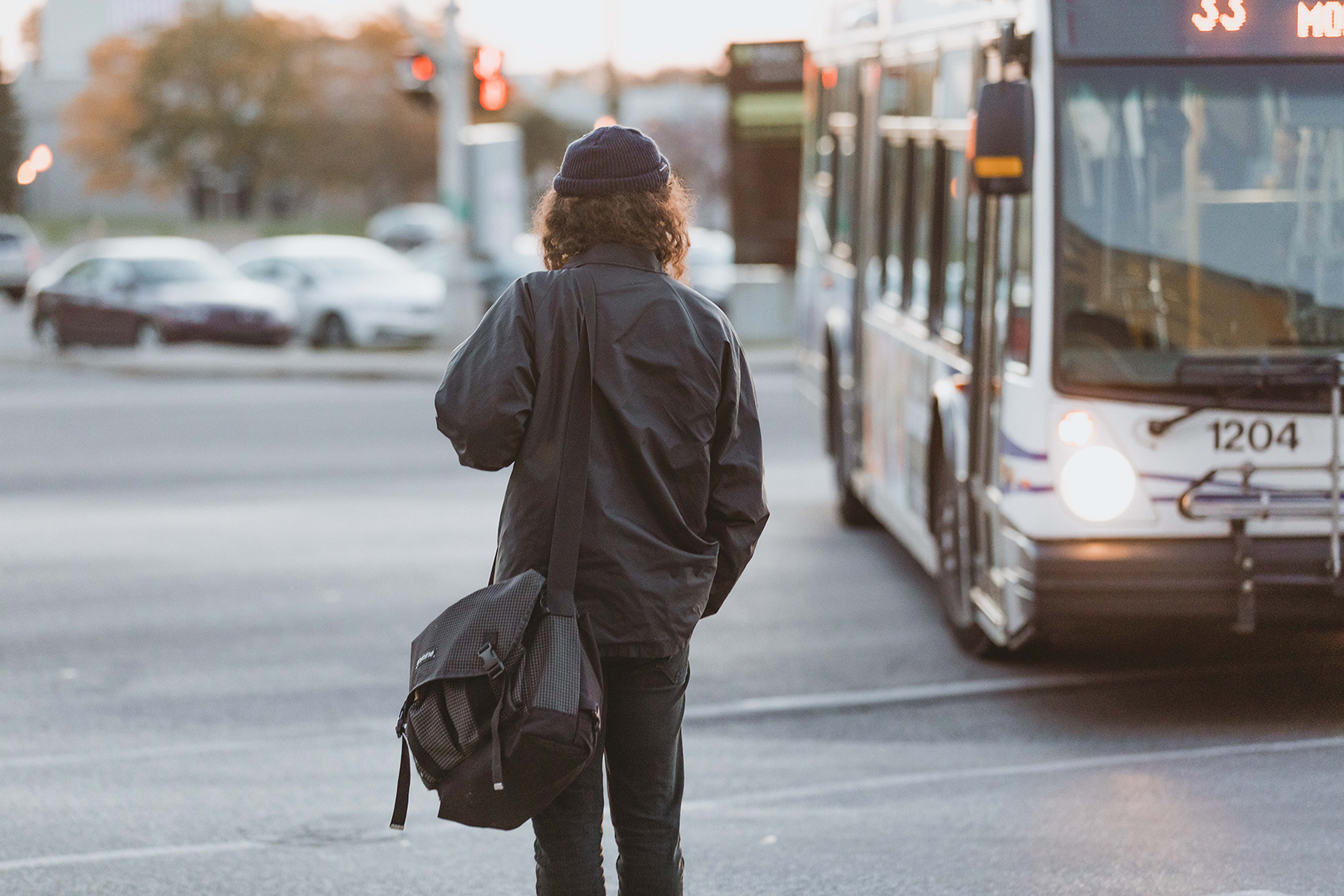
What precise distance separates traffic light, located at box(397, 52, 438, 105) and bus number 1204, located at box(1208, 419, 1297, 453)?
682 inches

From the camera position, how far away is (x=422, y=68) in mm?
22641

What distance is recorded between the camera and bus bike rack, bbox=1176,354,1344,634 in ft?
20.7

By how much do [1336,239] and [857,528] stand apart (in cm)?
515

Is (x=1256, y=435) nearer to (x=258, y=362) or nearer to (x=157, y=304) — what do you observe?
(x=258, y=362)

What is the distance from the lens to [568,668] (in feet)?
10.9

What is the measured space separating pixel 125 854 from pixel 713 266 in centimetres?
2907

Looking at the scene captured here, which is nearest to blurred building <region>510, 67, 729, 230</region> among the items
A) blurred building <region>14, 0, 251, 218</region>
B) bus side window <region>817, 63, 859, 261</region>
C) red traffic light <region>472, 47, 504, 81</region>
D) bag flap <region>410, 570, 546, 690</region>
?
blurred building <region>14, 0, 251, 218</region>

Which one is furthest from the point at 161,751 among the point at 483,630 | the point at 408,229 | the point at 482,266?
the point at 408,229

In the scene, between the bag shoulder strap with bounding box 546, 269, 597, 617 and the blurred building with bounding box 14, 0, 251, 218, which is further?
the blurred building with bounding box 14, 0, 251, 218

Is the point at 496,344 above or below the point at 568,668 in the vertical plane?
above

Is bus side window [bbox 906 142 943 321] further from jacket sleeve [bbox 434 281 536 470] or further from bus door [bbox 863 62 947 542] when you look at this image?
jacket sleeve [bbox 434 281 536 470]

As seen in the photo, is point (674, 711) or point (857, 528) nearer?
point (674, 711)

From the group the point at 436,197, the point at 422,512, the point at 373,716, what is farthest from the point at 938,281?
the point at 436,197

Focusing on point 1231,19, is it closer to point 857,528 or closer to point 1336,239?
point 1336,239
